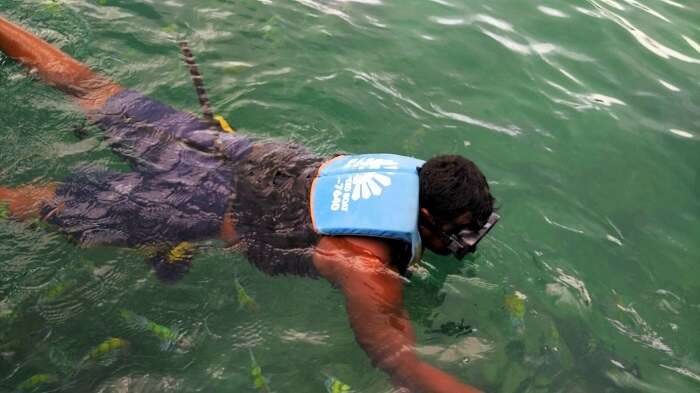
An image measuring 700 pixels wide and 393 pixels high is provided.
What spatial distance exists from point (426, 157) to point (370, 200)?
1.89 m

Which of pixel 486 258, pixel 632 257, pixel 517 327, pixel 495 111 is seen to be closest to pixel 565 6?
pixel 495 111

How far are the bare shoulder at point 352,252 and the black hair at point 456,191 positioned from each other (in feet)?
1.17

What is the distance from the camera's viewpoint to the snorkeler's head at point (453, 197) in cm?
307

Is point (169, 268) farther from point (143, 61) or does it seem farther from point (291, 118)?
point (143, 61)

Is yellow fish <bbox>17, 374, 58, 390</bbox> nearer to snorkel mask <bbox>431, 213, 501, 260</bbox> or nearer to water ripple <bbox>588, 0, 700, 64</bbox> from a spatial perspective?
snorkel mask <bbox>431, 213, 501, 260</bbox>

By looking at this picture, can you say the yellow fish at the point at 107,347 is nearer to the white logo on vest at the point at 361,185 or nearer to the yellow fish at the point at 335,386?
the yellow fish at the point at 335,386

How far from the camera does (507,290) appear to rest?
4.07 metres

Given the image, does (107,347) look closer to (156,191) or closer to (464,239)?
(156,191)

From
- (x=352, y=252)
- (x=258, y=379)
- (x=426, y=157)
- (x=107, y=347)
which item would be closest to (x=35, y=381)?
(x=107, y=347)

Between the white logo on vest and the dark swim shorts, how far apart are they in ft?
2.31

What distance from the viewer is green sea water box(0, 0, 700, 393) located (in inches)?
138

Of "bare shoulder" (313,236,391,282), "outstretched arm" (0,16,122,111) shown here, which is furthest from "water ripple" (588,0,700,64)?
"outstretched arm" (0,16,122,111)

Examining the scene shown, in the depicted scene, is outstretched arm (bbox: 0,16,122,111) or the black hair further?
outstretched arm (bbox: 0,16,122,111)

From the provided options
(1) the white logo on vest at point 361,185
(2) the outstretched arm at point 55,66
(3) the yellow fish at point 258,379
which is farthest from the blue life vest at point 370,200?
(2) the outstretched arm at point 55,66
